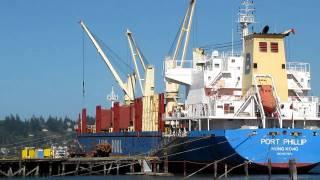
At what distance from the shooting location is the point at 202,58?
60.7 meters

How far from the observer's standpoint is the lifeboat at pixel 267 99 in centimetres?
5456

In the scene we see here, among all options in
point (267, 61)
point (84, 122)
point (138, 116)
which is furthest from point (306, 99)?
point (84, 122)

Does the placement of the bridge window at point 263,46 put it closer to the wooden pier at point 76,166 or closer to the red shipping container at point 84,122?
the wooden pier at point 76,166

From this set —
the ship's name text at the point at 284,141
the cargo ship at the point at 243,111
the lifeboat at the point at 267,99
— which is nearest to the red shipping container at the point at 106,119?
the cargo ship at the point at 243,111

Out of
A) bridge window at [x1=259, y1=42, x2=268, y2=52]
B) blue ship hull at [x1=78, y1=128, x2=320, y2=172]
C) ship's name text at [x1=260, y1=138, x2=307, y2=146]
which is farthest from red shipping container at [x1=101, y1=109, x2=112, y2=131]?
ship's name text at [x1=260, y1=138, x2=307, y2=146]

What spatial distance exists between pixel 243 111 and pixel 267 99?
2.04m

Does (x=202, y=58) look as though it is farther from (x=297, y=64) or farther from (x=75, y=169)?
(x=75, y=169)

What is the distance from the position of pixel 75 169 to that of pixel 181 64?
40.0 feet

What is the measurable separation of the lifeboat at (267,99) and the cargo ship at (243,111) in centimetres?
7

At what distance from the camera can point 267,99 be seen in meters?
54.8

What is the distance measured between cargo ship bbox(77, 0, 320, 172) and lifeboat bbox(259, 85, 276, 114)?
0.07 meters

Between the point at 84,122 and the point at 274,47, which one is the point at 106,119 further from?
the point at 274,47

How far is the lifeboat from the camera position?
54562mm

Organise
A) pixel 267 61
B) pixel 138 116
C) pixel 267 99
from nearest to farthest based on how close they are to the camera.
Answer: pixel 267 99, pixel 267 61, pixel 138 116
